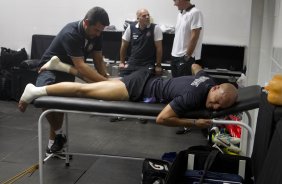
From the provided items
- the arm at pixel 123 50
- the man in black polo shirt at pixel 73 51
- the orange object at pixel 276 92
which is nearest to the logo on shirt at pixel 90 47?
the man in black polo shirt at pixel 73 51

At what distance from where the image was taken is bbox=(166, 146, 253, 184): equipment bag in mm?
2107

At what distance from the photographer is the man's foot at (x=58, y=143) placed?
309 centimetres

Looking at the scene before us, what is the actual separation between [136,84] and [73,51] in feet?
2.18

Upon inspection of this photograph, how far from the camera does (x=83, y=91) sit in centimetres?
261

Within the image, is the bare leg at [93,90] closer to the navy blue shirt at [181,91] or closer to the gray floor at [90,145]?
the navy blue shirt at [181,91]

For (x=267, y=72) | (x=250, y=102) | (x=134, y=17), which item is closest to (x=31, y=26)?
(x=134, y=17)

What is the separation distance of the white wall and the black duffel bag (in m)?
0.33

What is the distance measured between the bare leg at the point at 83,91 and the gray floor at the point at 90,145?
73 cm

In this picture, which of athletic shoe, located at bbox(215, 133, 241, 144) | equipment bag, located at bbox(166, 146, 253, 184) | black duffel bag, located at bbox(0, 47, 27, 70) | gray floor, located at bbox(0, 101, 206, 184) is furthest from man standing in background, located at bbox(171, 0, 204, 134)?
black duffel bag, located at bbox(0, 47, 27, 70)

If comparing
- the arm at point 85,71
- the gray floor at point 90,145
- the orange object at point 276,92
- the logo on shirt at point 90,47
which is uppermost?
the logo on shirt at point 90,47

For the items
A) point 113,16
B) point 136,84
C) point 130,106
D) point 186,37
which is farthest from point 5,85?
point 130,106

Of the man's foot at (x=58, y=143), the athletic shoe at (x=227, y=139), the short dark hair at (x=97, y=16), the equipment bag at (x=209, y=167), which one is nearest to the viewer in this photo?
the equipment bag at (x=209, y=167)

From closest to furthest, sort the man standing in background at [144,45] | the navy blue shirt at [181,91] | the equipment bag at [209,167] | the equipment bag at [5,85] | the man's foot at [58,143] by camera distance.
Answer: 1. the equipment bag at [209,167]
2. the navy blue shirt at [181,91]
3. the man's foot at [58,143]
4. the man standing in background at [144,45]
5. the equipment bag at [5,85]

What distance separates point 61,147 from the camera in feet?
10.2
